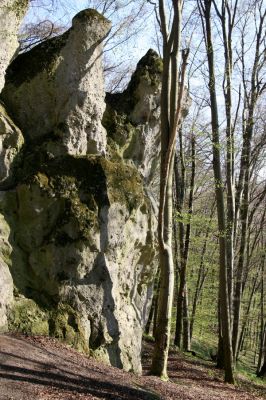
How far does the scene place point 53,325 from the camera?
8.72m

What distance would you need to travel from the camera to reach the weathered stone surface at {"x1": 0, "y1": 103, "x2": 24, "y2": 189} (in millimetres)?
9500

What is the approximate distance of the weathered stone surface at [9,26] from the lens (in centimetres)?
925

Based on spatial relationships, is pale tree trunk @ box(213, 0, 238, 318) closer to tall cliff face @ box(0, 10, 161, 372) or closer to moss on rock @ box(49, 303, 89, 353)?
tall cliff face @ box(0, 10, 161, 372)

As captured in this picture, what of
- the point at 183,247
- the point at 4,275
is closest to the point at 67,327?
the point at 4,275

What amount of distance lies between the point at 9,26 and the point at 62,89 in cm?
195

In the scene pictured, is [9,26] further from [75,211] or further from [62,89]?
[75,211]

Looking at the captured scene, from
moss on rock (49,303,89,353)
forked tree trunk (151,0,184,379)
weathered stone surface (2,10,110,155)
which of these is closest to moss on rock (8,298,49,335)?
moss on rock (49,303,89,353)

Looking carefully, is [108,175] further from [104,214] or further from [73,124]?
[73,124]

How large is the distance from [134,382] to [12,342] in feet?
7.59

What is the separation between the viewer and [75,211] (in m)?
9.53

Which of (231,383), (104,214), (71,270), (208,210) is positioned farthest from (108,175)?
(208,210)

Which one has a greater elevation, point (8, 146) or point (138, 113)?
point (138, 113)

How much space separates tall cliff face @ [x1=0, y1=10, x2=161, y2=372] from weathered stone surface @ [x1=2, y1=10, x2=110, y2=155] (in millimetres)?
25

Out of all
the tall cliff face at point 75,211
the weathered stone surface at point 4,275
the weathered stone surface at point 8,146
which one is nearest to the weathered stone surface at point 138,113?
the tall cliff face at point 75,211
